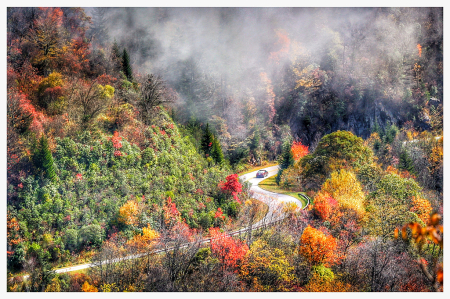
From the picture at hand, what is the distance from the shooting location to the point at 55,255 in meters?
18.8

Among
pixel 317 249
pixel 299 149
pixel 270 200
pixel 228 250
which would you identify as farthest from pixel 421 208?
pixel 299 149

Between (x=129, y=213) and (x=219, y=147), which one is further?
(x=219, y=147)

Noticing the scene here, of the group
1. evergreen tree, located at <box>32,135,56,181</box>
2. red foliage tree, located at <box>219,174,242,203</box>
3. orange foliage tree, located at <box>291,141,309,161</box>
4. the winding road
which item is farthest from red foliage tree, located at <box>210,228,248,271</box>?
orange foliage tree, located at <box>291,141,309,161</box>

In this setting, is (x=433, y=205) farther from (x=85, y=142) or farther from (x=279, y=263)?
(x=85, y=142)

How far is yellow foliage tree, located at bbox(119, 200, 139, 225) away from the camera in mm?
21094

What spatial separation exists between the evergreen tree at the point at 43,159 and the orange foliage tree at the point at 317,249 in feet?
53.0

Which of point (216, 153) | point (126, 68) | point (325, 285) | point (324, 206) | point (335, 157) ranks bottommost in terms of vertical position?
point (325, 285)

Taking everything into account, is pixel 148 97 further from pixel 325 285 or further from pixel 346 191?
pixel 325 285

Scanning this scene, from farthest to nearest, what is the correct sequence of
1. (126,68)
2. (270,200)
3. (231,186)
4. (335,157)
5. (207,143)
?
(207,143)
(126,68)
(335,157)
(270,200)
(231,186)

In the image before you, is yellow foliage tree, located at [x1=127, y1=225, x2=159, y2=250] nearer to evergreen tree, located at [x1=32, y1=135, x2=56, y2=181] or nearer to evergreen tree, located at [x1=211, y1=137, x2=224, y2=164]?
evergreen tree, located at [x1=32, y1=135, x2=56, y2=181]

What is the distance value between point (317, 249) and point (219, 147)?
15.0 metres

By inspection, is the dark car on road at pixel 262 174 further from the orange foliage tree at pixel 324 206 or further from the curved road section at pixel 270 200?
the orange foliage tree at pixel 324 206

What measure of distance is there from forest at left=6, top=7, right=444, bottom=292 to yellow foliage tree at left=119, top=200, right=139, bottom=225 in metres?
0.15

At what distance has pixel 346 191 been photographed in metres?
25.3
